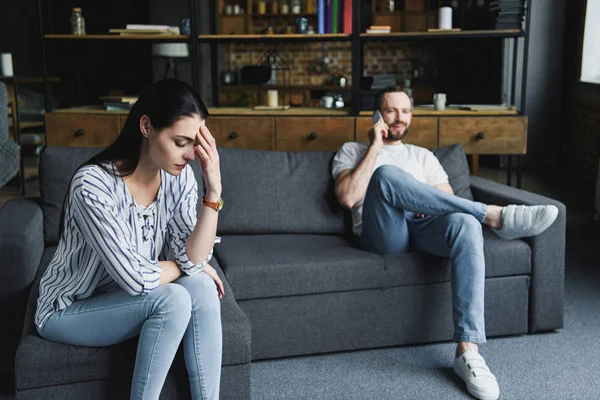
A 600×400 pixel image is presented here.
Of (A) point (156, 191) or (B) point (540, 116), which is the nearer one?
(A) point (156, 191)

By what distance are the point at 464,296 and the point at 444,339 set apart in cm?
34

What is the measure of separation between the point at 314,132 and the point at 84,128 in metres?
1.38

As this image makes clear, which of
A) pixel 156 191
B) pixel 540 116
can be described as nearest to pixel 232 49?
pixel 540 116

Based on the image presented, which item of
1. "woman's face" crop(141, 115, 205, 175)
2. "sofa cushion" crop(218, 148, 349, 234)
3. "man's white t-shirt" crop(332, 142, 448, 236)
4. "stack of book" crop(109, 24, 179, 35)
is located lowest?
"sofa cushion" crop(218, 148, 349, 234)

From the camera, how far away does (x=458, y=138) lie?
4035 millimetres

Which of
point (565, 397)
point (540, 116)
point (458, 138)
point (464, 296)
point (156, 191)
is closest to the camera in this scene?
point (156, 191)

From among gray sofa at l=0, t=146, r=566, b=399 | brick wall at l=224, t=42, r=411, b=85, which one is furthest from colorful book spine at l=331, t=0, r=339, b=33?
brick wall at l=224, t=42, r=411, b=85

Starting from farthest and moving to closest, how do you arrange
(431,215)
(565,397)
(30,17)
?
(30,17) → (431,215) → (565,397)

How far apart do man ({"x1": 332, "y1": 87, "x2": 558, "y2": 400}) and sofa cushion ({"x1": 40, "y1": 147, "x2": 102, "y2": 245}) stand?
1.14 m

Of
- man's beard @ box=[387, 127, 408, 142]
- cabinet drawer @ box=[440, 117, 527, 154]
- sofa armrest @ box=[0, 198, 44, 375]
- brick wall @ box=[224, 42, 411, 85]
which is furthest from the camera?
brick wall @ box=[224, 42, 411, 85]

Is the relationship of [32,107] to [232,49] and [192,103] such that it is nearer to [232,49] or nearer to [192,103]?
[232,49]

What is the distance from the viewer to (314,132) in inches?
162

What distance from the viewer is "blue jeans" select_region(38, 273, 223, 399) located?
1.82 m

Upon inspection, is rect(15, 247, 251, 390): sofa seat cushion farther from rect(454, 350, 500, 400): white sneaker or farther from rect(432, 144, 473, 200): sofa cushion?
rect(432, 144, 473, 200): sofa cushion
